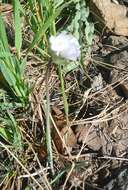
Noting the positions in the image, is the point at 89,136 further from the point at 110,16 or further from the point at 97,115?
the point at 110,16

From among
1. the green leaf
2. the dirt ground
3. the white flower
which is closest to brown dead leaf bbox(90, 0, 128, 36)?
the dirt ground

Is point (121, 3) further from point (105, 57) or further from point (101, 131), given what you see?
point (101, 131)

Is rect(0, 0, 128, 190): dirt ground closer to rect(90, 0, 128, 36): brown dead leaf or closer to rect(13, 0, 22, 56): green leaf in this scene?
rect(90, 0, 128, 36): brown dead leaf

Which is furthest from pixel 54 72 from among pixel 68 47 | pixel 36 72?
pixel 68 47

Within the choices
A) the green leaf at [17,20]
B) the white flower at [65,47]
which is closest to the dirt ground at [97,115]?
the green leaf at [17,20]

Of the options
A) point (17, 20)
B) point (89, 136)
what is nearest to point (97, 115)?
point (89, 136)

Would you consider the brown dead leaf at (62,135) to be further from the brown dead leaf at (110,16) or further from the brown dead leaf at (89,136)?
the brown dead leaf at (110,16)
